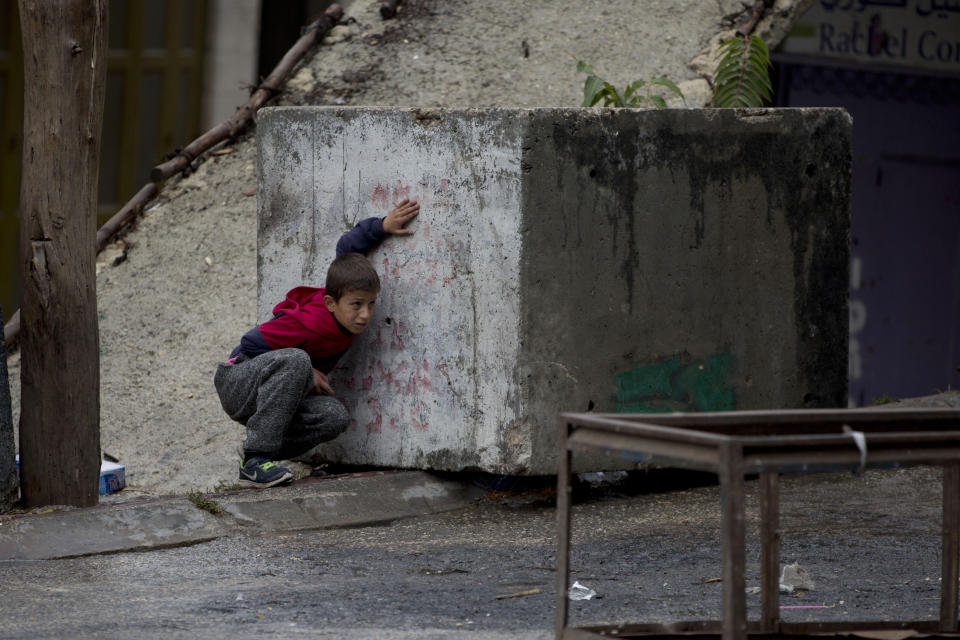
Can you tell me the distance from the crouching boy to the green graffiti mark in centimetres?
113

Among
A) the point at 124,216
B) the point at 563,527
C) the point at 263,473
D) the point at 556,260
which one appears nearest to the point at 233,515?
the point at 263,473

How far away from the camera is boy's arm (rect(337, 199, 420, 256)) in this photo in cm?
564

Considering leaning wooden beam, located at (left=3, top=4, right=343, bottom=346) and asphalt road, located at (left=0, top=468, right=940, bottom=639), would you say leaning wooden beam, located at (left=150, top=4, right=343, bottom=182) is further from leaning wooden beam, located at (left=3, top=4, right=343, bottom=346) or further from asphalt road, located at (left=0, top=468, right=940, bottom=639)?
asphalt road, located at (left=0, top=468, right=940, bottom=639)

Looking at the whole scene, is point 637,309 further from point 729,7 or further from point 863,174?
point 863,174

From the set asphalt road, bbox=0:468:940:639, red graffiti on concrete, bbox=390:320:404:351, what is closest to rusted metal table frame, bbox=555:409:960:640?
asphalt road, bbox=0:468:940:639

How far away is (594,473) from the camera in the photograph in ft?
20.0

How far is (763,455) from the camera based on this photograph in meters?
2.88

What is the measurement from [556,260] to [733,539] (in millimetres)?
2793

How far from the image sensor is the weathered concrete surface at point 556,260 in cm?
547

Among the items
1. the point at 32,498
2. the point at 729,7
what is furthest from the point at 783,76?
the point at 32,498

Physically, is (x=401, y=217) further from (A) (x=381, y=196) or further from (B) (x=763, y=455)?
(B) (x=763, y=455)

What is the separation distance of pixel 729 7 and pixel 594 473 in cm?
460

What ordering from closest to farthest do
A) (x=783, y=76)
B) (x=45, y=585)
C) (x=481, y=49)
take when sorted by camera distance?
(x=45, y=585) < (x=481, y=49) < (x=783, y=76)

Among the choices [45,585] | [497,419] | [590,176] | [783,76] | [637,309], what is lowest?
[45,585]
